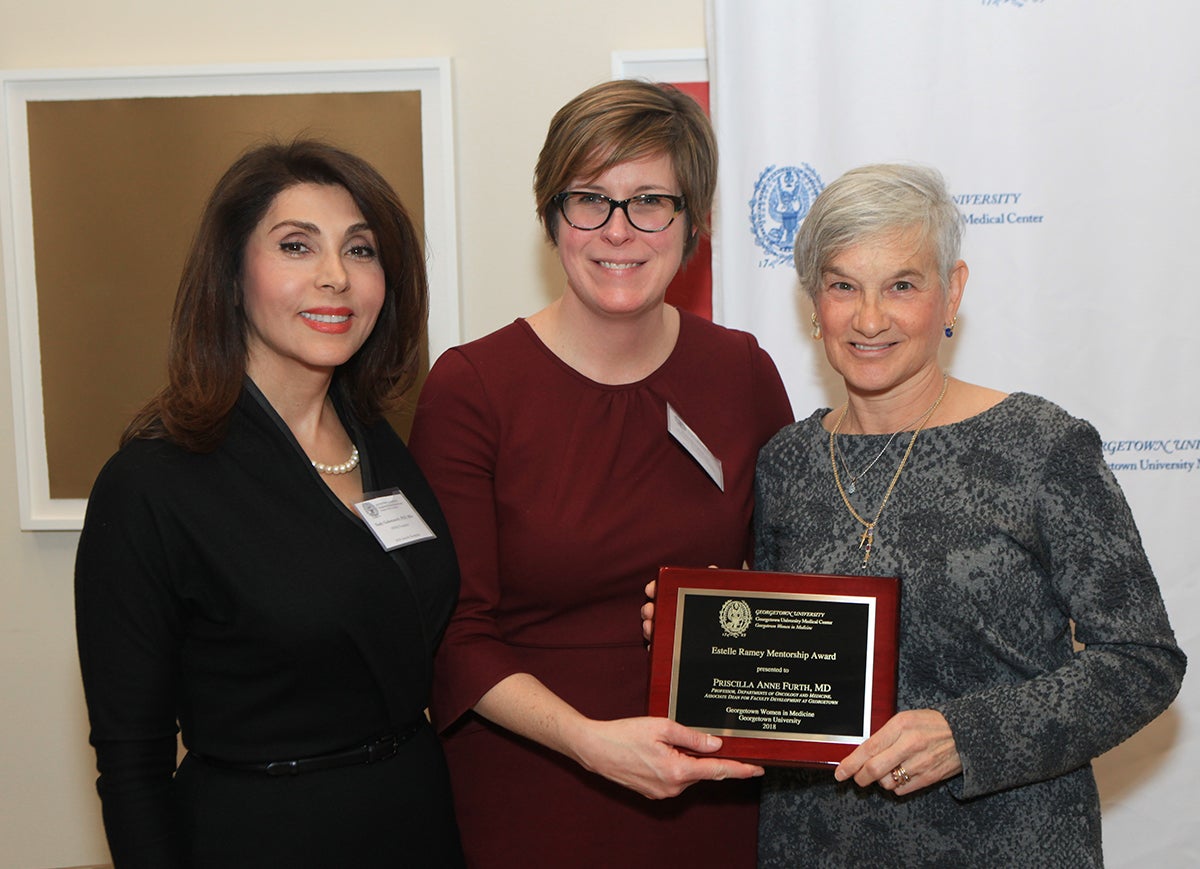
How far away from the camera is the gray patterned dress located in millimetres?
1699

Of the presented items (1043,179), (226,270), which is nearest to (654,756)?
(226,270)

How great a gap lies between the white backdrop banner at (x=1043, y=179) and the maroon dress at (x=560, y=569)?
1.05 m

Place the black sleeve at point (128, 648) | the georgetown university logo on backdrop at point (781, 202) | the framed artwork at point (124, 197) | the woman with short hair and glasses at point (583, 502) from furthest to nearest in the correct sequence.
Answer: the framed artwork at point (124, 197) < the georgetown university logo on backdrop at point (781, 202) < the woman with short hair and glasses at point (583, 502) < the black sleeve at point (128, 648)

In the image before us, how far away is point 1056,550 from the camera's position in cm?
173

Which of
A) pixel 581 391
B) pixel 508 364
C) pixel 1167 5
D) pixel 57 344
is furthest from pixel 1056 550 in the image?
pixel 57 344

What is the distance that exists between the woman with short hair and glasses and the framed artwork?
123 cm

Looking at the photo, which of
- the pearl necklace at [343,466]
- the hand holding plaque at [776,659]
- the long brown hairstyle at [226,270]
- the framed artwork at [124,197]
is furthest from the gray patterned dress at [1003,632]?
the framed artwork at [124,197]

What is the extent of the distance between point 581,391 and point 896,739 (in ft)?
3.00

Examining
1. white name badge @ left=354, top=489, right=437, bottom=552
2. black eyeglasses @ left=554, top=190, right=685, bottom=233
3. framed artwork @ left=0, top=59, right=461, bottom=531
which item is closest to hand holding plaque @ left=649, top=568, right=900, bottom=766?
white name badge @ left=354, top=489, right=437, bottom=552

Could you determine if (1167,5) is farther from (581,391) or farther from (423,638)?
(423,638)

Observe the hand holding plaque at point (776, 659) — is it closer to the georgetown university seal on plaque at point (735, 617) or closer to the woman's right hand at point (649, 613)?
the georgetown university seal on plaque at point (735, 617)

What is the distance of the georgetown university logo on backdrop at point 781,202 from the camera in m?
3.00

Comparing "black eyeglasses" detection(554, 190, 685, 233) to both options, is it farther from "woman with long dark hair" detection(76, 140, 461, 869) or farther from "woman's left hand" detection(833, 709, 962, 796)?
"woman's left hand" detection(833, 709, 962, 796)

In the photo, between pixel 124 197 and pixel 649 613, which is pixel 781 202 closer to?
pixel 649 613
